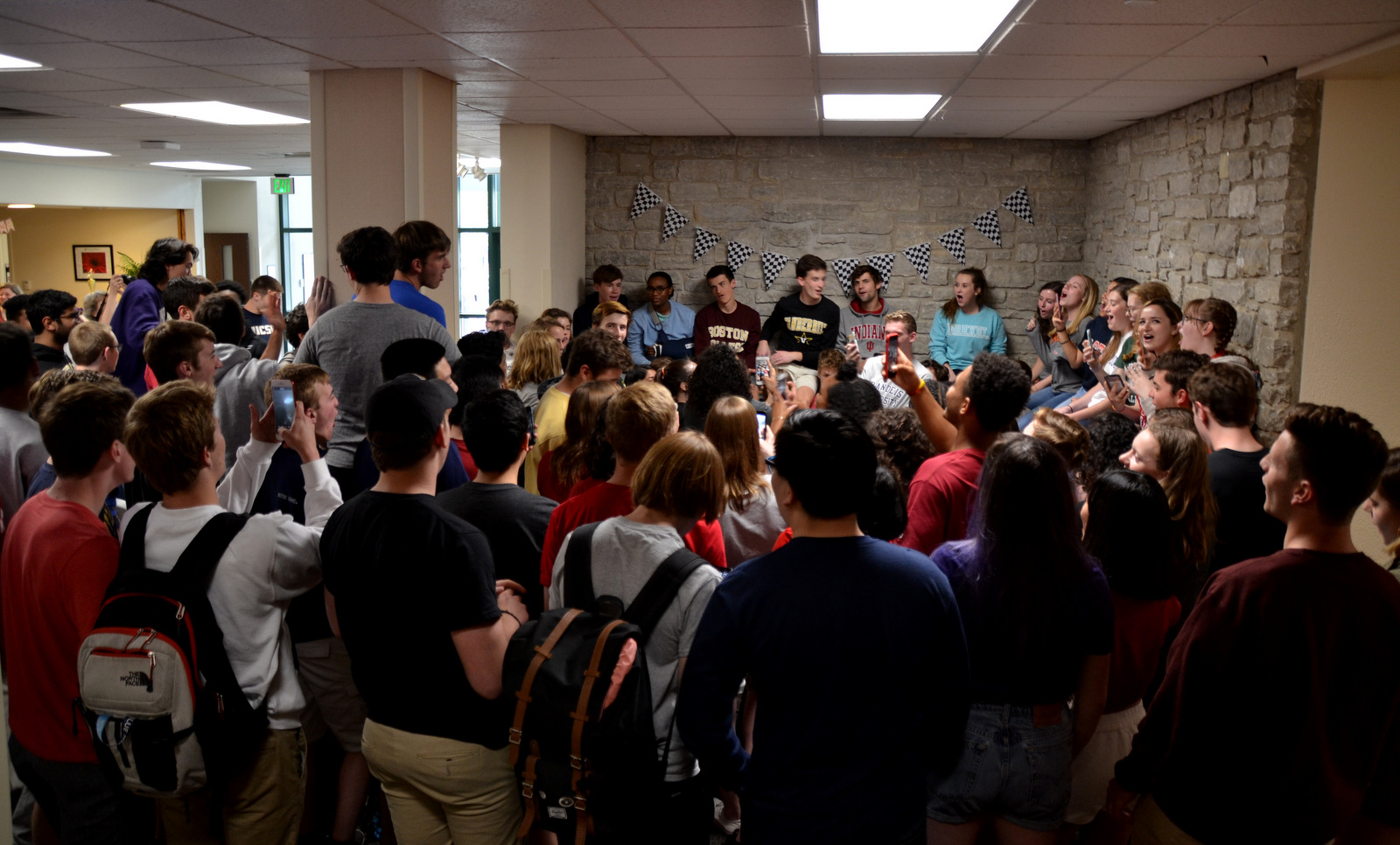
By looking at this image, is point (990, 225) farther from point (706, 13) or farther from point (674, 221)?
point (706, 13)

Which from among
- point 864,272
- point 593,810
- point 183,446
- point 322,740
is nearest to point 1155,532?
point 593,810

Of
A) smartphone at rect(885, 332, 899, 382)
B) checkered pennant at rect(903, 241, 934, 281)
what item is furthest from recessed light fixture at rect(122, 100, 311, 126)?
smartphone at rect(885, 332, 899, 382)

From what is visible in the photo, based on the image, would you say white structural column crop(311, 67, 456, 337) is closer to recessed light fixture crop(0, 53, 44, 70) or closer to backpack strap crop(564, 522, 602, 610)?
recessed light fixture crop(0, 53, 44, 70)

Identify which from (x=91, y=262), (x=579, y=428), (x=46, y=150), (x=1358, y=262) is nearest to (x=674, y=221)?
(x=1358, y=262)

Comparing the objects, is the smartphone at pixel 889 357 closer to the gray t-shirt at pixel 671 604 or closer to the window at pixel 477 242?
the gray t-shirt at pixel 671 604

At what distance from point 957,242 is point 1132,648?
6.27 m

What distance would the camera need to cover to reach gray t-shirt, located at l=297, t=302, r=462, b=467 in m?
3.52

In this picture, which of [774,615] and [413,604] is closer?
[774,615]

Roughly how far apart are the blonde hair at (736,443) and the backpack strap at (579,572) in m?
0.75

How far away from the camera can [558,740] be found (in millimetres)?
1856

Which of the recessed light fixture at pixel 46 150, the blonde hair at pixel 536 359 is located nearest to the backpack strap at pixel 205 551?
the blonde hair at pixel 536 359

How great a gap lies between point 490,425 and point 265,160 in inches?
402

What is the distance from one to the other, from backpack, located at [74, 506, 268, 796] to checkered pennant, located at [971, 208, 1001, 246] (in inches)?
278

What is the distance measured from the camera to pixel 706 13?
12.3 ft
